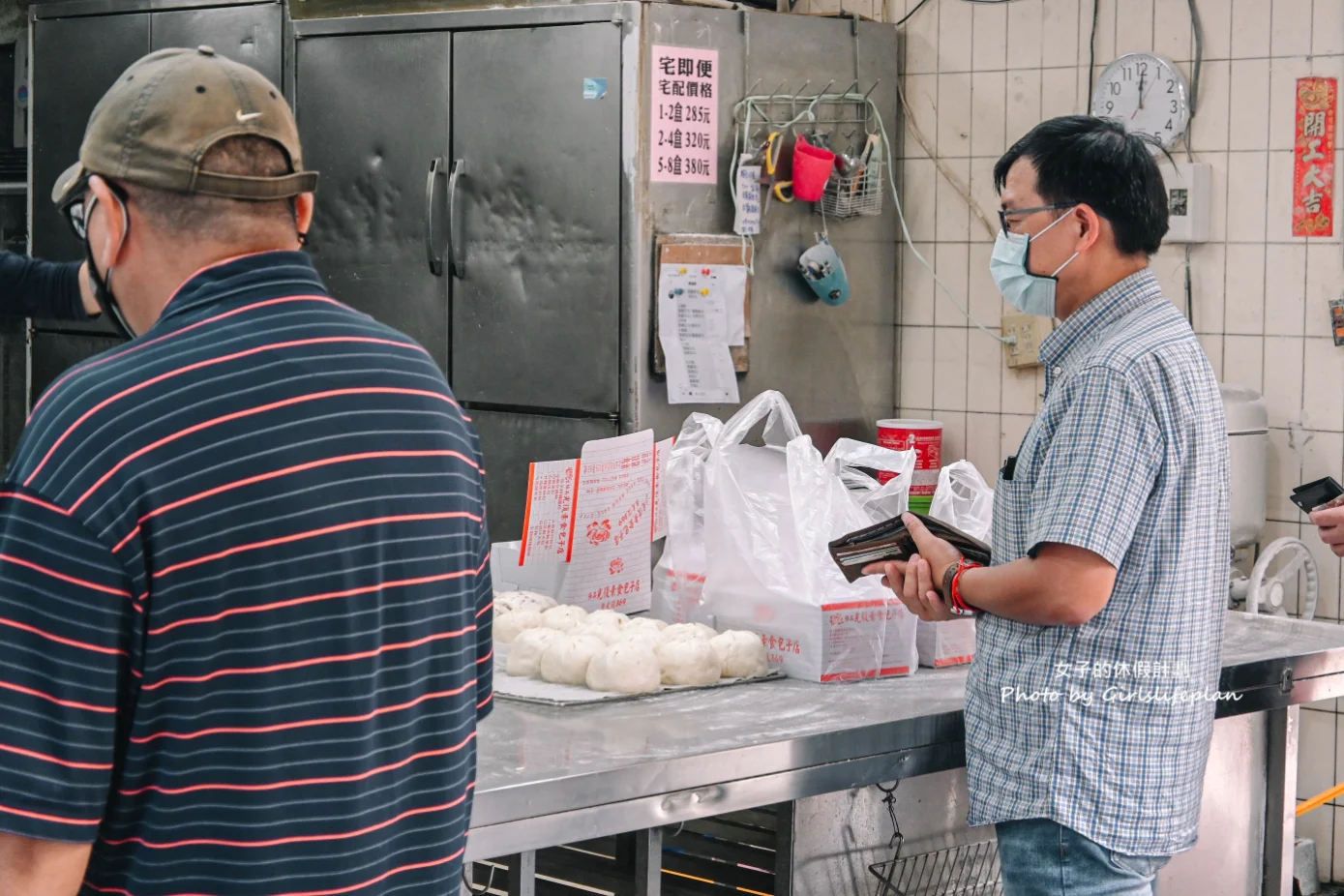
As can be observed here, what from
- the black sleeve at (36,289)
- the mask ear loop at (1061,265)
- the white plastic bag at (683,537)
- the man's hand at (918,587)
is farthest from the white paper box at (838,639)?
the black sleeve at (36,289)

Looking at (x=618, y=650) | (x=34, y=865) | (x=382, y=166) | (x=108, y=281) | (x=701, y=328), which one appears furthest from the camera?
(x=382, y=166)

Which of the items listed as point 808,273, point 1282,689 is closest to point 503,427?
point 808,273

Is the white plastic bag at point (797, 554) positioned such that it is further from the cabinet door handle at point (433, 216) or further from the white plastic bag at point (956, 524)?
the cabinet door handle at point (433, 216)

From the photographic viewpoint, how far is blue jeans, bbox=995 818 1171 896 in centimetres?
189

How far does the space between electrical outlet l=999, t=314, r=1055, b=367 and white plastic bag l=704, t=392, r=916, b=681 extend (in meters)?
1.43

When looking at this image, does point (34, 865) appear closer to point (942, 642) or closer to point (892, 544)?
point (892, 544)

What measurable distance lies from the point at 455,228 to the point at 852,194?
3.43 ft

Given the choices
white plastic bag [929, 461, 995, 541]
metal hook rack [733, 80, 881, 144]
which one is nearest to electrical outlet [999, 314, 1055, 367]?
metal hook rack [733, 80, 881, 144]

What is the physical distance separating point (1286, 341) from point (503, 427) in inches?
76.5

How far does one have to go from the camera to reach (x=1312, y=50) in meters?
3.50

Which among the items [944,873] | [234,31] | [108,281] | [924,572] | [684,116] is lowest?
[944,873]

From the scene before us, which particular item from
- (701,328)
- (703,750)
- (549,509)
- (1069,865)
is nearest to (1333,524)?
(1069,865)

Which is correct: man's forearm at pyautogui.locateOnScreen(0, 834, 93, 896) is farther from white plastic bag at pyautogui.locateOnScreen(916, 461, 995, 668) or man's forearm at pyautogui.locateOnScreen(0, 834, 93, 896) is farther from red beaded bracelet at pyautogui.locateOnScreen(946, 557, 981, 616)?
white plastic bag at pyautogui.locateOnScreen(916, 461, 995, 668)

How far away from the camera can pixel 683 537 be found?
2.71 meters
